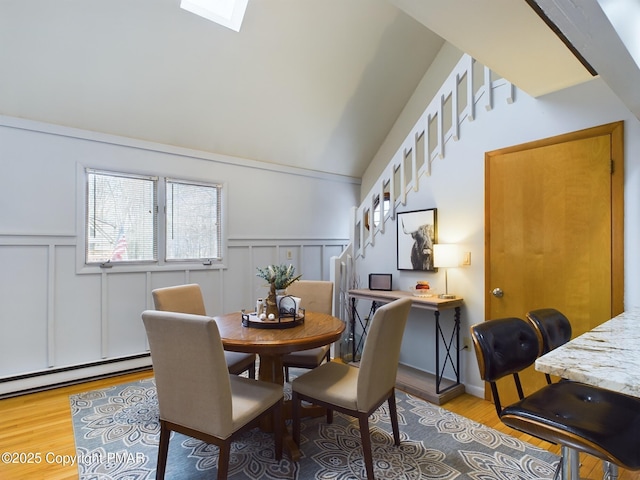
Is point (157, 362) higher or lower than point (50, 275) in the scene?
lower

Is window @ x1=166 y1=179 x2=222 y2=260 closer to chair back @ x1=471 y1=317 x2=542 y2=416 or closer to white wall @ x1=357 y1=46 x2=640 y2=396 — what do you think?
white wall @ x1=357 y1=46 x2=640 y2=396

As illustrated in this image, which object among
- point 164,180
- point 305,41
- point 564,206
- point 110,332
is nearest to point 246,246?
point 164,180

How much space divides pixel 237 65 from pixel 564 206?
3.20 meters

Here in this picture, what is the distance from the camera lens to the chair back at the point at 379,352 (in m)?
1.85

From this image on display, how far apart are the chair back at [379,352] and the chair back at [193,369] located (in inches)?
28.0

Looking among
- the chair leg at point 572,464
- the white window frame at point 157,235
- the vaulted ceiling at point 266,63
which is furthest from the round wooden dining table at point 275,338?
the vaulted ceiling at point 266,63

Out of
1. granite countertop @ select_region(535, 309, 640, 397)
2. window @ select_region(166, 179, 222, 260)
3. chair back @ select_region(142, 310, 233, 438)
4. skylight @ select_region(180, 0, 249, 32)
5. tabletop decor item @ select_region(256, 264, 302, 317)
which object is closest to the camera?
granite countertop @ select_region(535, 309, 640, 397)

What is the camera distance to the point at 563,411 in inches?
52.4

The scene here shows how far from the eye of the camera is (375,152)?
5391 mm

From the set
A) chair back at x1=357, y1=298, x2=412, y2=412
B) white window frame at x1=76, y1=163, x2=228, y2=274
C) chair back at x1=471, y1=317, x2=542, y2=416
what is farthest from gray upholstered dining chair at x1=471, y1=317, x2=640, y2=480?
white window frame at x1=76, y1=163, x2=228, y2=274

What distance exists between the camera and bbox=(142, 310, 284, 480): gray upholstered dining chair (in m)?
1.59

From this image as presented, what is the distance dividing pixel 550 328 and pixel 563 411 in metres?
0.48

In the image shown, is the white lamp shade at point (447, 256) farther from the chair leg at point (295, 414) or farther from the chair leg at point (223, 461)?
the chair leg at point (223, 461)

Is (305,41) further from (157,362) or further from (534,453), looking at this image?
(534,453)
